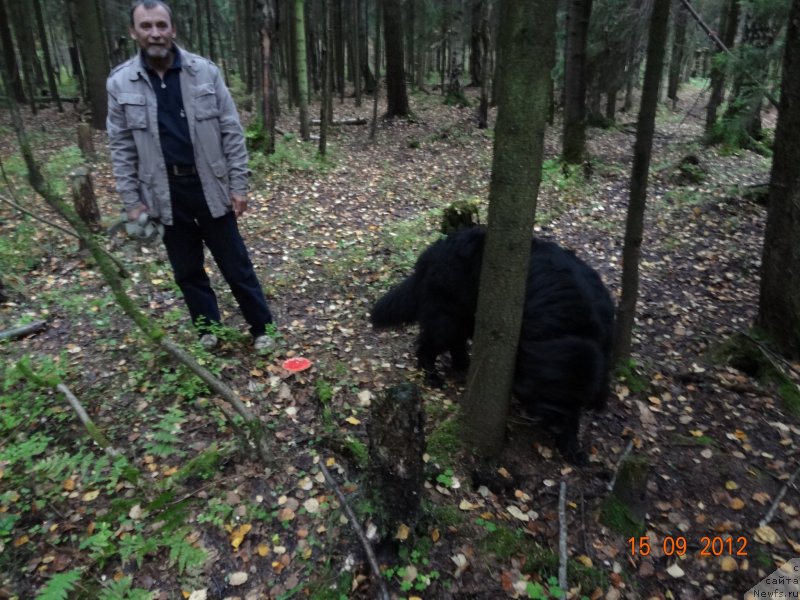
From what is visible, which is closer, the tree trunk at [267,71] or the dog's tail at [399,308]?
the dog's tail at [399,308]

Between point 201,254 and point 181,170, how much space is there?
0.70 metres

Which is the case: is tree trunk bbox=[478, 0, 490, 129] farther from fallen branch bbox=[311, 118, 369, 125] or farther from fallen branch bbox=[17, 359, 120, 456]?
fallen branch bbox=[17, 359, 120, 456]

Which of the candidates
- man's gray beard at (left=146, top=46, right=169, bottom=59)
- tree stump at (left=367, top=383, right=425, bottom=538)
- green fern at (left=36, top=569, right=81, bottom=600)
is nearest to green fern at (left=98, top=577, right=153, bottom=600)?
green fern at (left=36, top=569, right=81, bottom=600)

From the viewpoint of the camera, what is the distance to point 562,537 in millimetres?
2709

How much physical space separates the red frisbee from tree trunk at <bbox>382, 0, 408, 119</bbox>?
43.7 ft

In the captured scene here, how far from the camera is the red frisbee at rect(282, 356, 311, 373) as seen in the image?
3946 mm

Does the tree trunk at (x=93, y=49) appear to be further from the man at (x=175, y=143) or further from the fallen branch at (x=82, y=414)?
the fallen branch at (x=82, y=414)

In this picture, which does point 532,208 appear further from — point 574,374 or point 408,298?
point 408,298

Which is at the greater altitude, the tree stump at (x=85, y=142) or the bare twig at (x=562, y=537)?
the tree stump at (x=85, y=142)

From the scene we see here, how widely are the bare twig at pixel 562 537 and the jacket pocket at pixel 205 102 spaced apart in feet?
11.1

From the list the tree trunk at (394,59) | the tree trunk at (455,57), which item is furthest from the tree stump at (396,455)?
the tree trunk at (455,57)

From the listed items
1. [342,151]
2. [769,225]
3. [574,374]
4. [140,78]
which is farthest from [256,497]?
[342,151]

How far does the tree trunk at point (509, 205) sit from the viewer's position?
2279 millimetres

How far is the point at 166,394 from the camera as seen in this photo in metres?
3.60
